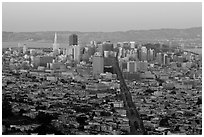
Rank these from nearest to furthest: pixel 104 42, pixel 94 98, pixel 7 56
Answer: pixel 94 98
pixel 7 56
pixel 104 42

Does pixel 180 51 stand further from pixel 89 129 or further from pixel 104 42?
→ pixel 89 129

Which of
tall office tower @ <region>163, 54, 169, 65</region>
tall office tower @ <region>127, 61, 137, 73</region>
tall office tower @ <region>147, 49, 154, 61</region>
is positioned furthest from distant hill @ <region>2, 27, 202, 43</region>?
tall office tower @ <region>127, 61, 137, 73</region>

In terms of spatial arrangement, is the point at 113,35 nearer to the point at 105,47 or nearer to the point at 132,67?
the point at 105,47

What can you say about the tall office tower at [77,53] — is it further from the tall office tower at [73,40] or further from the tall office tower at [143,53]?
the tall office tower at [143,53]

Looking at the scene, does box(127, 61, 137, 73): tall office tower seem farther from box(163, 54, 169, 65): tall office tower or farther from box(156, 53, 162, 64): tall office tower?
box(163, 54, 169, 65): tall office tower

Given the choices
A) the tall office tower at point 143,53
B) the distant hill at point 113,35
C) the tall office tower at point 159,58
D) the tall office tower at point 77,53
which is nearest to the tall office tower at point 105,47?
the distant hill at point 113,35

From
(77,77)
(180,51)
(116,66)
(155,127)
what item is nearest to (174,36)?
(180,51)
